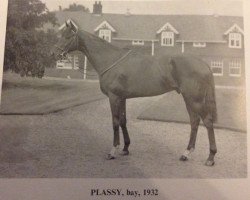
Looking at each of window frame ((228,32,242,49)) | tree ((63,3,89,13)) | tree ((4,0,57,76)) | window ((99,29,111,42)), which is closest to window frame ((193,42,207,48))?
window frame ((228,32,242,49))

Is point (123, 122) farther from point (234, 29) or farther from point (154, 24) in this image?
point (234, 29)

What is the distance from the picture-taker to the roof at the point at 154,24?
1.12 meters

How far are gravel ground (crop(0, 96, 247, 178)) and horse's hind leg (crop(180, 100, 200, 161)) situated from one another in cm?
2

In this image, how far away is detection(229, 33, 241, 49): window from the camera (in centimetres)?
112

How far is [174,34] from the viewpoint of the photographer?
115 cm

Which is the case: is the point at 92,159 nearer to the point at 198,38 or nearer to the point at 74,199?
the point at 74,199

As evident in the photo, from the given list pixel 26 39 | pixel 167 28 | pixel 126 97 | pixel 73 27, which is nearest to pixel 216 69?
pixel 167 28

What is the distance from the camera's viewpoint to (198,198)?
987mm

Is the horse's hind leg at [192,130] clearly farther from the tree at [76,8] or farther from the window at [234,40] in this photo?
the tree at [76,8]

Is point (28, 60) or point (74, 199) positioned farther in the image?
Result: point (28, 60)

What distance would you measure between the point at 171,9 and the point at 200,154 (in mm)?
597

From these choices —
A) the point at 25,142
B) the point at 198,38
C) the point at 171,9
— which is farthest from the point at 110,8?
the point at 25,142

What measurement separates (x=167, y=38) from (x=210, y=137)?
419mm

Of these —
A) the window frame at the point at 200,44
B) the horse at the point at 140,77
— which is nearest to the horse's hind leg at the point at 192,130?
the horse at the point at 140,77
